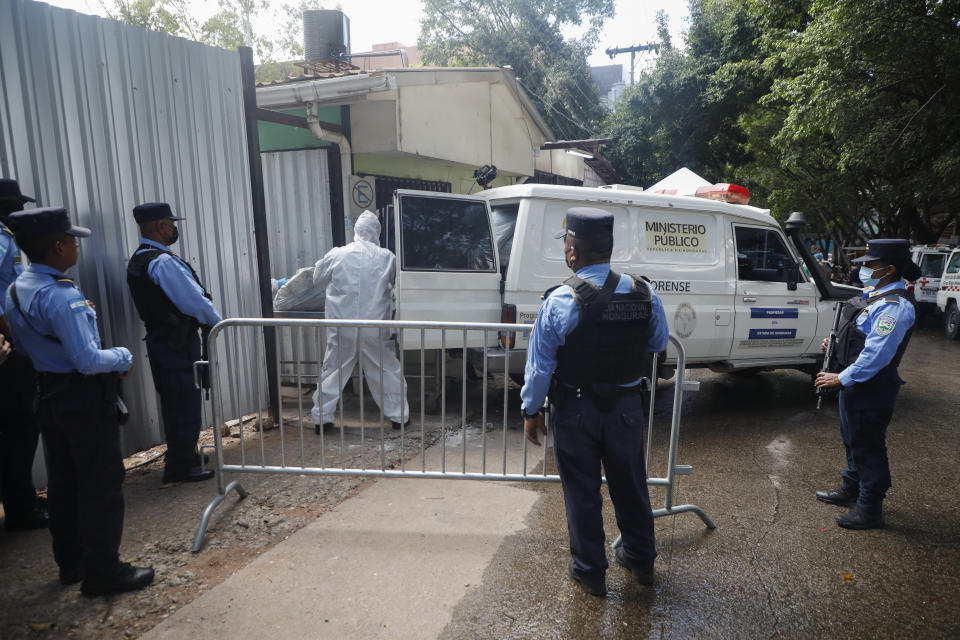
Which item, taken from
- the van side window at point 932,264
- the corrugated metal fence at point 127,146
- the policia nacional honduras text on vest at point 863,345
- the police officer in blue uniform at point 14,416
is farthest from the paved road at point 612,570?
the van side window at point 932,264

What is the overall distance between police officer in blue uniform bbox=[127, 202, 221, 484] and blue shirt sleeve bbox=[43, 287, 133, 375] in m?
1.19

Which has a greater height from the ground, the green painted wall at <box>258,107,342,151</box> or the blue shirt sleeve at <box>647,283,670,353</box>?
the green painted wall at <box>258,107,342,151</box>

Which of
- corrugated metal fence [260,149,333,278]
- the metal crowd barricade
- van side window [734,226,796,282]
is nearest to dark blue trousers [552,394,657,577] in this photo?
the metal crowd barricade

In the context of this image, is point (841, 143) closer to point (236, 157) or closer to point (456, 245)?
point (456, 245)

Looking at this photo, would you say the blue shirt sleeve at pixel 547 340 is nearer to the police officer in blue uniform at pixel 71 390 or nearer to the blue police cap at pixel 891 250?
the police officer in blue uniform at pixel 71 390

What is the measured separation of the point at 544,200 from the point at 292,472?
3.05m

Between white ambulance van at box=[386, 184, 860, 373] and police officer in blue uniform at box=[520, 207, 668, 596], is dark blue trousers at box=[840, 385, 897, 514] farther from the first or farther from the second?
white ambulance van at box=[386, 184, 860, 373]

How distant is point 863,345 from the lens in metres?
3.44

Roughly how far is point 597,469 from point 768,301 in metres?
4.16

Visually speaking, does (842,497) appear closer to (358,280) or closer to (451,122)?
(358,280)

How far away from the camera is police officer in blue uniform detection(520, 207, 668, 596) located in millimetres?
2572

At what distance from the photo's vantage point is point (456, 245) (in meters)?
5.06

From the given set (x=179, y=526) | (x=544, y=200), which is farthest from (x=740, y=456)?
(x=179, y=526)

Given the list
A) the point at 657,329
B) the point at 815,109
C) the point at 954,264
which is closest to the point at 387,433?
the point at 657,329
